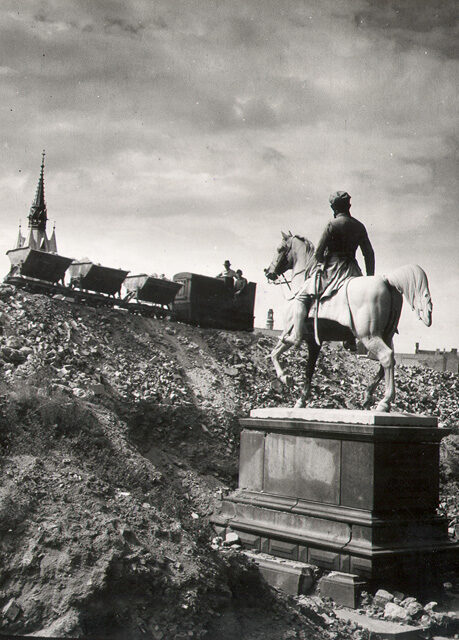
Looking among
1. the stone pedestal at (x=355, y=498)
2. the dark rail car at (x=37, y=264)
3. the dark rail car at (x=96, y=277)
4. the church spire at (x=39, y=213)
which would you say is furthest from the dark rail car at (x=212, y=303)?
the church spire at (x=39, y=213)

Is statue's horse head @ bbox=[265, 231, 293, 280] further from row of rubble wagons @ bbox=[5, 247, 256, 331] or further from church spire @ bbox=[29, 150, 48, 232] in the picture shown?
church spire @ bbox=[29, 150, 48, 232]

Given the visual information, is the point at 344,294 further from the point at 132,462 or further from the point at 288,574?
the point at 132,462

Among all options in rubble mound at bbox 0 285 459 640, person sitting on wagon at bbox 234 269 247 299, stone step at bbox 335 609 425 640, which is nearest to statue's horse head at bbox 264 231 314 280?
rubble mound at bbox 0 285 459 640

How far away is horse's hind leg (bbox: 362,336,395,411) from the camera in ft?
27.0

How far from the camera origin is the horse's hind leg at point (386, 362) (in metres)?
8.23

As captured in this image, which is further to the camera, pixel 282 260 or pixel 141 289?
pixel 141 289

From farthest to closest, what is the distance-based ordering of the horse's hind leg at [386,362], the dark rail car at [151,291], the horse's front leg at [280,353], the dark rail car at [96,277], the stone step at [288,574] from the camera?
the dark rail car at [151,291], the dark rail car at [96,277], the horse's front leg at [280,353], the horse's hind leg at [386,362], the stone step at [288,574]

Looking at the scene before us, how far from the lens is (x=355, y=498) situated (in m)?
7.75

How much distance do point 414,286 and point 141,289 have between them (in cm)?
1374

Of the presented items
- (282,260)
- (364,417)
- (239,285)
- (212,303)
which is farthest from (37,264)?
(364,417)

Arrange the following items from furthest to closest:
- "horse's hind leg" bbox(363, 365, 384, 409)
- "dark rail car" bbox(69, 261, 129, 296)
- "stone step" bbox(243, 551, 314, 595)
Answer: "dark rail car" bbox(69, 261, 129, 296), "horse's hind leg" bbox(363, 365, 384, 409), "stone step" bbox(243, 551, 314, 595)

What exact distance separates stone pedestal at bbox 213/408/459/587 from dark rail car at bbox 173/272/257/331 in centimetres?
1335

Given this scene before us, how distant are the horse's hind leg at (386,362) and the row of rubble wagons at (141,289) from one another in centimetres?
1258

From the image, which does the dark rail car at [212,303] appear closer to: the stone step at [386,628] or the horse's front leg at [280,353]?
the horse's front leg at [280,353]
